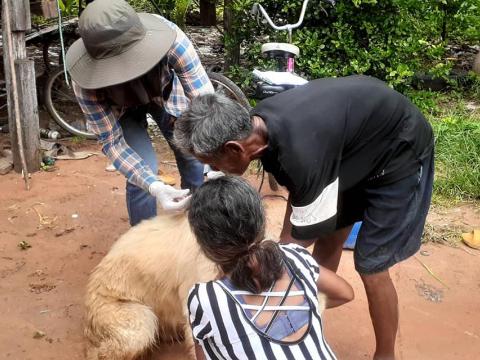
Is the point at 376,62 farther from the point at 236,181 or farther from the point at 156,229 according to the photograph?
the point at 236,181

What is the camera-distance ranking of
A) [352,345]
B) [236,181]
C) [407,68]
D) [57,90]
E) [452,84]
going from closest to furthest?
1. [236,181]
2. [352,345]
3. [407,68]
4. [57,90]
5. [452,84]

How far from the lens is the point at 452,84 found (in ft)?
24.7

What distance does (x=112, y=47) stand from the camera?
111 inches

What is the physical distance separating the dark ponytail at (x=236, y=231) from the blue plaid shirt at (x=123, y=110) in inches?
59.3

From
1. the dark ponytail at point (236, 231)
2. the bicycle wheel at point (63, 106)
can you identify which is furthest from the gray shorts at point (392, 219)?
the bicycle wheel at point (63, 106)

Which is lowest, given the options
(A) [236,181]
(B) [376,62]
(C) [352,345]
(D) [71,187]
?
(D) [71,187]

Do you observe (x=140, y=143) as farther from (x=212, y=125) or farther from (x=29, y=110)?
(x=29, y=110)

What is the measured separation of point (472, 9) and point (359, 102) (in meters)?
6.07

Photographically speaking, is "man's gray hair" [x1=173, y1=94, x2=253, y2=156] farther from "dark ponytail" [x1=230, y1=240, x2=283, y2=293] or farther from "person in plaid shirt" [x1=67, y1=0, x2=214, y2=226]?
"person in plaid shirt" [x1=67, y1=0, x2=214, y2=226]

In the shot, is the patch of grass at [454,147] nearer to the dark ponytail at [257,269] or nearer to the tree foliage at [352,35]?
the tree foliage at [352,35]

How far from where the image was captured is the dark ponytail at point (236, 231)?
5.57ft

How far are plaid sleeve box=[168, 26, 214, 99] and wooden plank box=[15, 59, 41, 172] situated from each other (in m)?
2.88

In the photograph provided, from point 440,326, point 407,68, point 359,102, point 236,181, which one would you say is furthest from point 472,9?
point 236,181

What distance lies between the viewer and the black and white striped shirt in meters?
1.74
